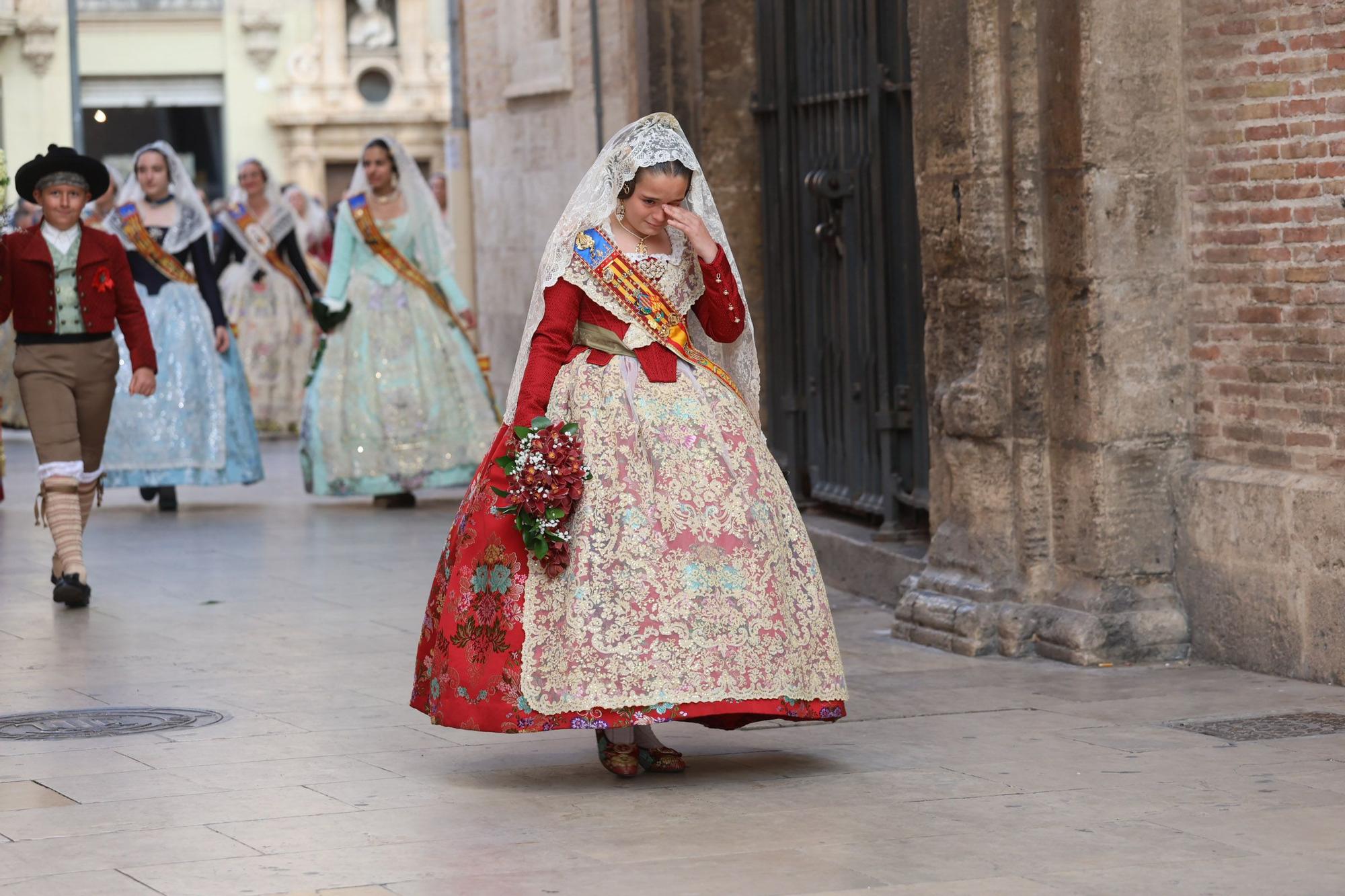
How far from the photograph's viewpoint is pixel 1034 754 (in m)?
6.93

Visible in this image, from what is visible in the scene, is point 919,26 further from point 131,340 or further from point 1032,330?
point 131,340

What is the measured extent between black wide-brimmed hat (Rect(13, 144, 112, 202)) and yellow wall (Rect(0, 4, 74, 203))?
29159 mm

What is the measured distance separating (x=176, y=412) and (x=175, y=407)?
34 mm

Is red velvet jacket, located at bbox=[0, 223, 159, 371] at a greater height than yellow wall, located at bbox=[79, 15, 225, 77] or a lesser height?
lesser

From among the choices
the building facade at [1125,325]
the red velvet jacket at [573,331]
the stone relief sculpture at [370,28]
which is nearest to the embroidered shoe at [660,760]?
the red velvet jacket at [573,331]

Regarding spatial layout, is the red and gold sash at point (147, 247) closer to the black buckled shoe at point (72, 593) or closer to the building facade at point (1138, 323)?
the black buckled shoe at point (72, 593)

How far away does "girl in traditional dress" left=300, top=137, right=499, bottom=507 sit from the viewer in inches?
573

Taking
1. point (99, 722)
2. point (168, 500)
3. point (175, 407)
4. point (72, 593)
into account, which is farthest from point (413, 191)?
point (99, 722)

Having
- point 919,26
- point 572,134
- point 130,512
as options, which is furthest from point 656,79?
point 130,512

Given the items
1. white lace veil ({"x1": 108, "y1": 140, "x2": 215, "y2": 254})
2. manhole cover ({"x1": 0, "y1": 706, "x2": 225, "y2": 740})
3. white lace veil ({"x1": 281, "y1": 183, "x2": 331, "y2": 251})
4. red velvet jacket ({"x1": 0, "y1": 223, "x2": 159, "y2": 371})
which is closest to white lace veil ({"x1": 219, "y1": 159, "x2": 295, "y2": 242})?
white lace veil ({"x1": 108, "y1": 140, "x2": 215, "y2": 254})

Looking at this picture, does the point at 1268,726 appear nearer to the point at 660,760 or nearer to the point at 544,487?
the point at 660,760

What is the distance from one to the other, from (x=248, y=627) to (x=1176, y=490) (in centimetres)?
367

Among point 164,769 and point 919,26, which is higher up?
point 919,26

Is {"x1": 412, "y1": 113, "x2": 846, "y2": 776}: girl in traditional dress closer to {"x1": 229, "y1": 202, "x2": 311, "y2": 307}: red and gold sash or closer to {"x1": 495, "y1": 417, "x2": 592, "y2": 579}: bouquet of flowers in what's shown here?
{"x1": 495, "y1": 417, "x2": 592, "y2": 579}: bouquet of flowers
